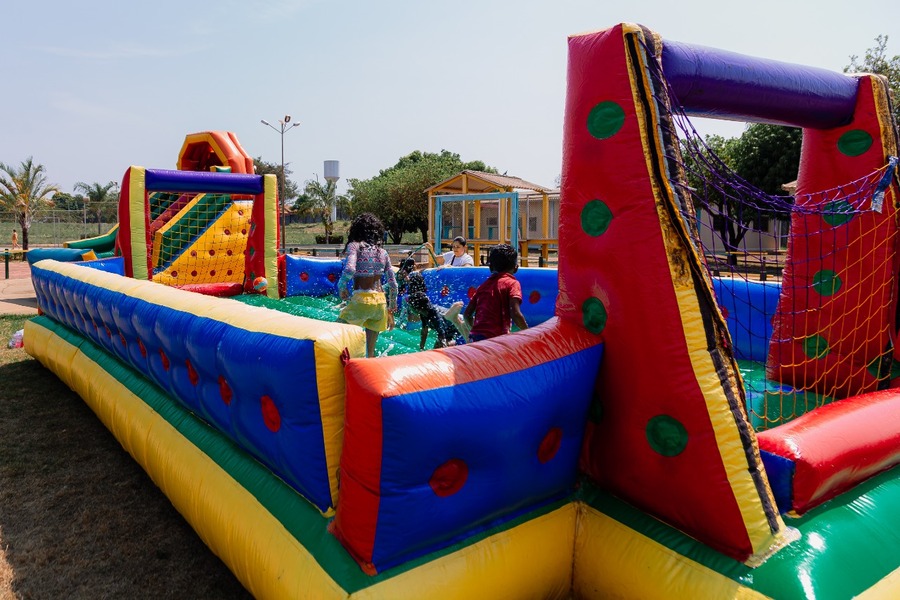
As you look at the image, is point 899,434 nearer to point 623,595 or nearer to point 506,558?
point 623,595

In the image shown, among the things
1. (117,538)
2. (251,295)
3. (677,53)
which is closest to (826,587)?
(677,53)

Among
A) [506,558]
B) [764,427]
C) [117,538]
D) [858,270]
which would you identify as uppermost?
[858,270]

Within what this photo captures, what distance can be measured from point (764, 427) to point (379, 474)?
215 cm

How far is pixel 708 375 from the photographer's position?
2.15 metres

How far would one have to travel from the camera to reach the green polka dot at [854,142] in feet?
11.3

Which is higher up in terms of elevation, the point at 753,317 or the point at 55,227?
the point at 55,227

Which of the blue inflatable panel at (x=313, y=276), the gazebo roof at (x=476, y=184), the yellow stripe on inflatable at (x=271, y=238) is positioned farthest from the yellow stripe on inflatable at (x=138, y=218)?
the gazebo roof at (x=476, y=184)

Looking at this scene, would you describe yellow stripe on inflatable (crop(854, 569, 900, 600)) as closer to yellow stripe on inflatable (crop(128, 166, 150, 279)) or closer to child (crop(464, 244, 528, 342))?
child (crop(464, 244, 528, 342))

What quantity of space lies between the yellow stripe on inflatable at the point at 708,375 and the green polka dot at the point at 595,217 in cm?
22

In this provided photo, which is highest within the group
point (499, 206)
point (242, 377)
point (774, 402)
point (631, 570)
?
point (499, 206)

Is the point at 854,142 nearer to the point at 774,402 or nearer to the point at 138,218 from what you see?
the point at 774,402

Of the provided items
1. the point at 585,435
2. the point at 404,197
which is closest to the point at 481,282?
the point at 585,435

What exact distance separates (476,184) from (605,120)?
15.1 meters

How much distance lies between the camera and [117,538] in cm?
304
